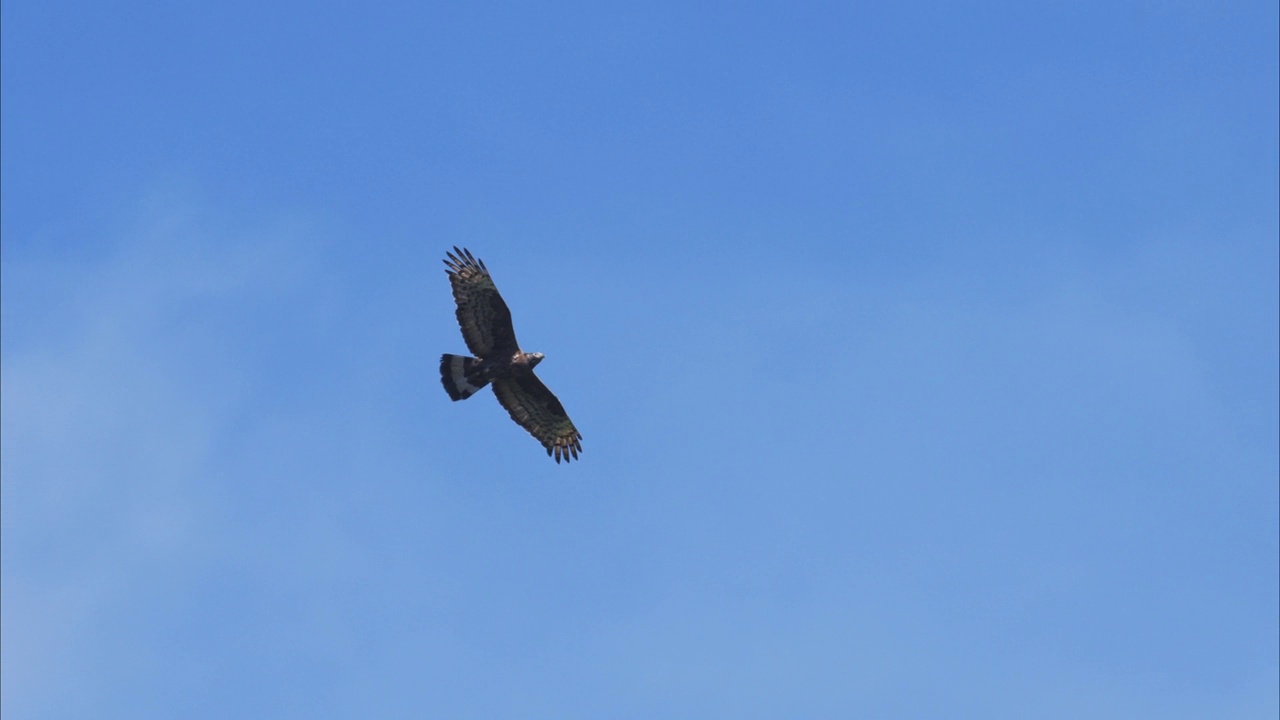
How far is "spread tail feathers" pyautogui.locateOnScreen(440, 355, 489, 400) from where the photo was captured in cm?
5066

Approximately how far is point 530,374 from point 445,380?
2.09 m

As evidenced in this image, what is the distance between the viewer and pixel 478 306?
166 feet

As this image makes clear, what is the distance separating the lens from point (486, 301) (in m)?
50.5

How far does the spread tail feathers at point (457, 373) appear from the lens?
5066cm

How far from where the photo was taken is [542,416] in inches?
2062

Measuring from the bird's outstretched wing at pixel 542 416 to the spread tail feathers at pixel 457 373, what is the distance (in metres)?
1.20

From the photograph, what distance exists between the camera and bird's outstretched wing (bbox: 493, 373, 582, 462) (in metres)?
51.9

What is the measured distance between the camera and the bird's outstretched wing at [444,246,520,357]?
5044 centimetres

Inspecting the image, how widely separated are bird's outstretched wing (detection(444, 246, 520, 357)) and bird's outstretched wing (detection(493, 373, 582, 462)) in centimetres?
157

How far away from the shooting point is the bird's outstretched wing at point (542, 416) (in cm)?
5191

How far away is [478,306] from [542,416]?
359 centimetres

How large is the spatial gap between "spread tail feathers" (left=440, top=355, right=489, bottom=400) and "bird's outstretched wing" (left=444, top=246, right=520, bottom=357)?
1.38 ft

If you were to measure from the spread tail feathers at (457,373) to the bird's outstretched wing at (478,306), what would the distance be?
0.42 metres

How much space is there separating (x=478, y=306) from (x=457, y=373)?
171 cm
